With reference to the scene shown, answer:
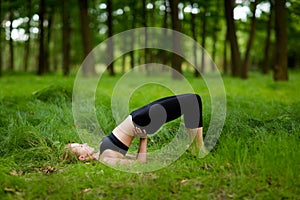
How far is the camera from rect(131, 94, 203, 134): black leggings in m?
4.46

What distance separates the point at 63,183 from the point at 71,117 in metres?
2.70

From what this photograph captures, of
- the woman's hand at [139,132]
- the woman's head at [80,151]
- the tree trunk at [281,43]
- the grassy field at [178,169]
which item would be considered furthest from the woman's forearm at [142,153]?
the tree trunk at [281,43]

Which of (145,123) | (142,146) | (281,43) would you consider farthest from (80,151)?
(281,43)

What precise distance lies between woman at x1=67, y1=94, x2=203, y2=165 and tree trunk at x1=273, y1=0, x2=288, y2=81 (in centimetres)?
872

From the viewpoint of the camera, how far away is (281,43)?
12469 mm

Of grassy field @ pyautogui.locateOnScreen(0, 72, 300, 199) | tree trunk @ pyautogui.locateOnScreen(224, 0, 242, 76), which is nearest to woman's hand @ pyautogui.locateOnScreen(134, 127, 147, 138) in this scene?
grassy field @ pyautogui.locateOnScreen(0, 72, 300, 199)

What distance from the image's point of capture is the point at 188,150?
192 inches

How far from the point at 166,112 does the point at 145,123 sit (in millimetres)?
300

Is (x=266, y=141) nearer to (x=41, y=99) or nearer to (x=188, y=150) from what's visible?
(x=188, y=150)

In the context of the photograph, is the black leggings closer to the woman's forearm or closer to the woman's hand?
the woman's hand

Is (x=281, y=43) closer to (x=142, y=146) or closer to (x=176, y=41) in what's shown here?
(x=176, y=41)

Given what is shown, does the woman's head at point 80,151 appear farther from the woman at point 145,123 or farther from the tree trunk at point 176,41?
the tree trunk at point 176,41

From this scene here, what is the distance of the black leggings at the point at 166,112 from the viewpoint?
14.6ft

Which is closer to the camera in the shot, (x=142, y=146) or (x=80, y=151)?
(x=142, y=146)
